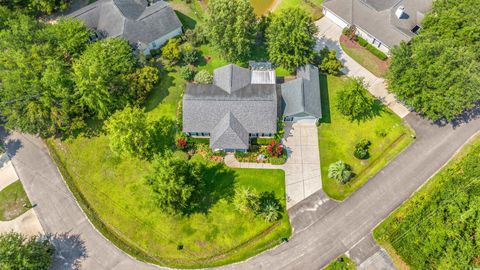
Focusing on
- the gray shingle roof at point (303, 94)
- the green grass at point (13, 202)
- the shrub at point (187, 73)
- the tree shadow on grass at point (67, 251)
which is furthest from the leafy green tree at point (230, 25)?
the green grass at point (13, 202)

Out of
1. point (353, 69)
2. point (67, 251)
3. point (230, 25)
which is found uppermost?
point (230, 25)

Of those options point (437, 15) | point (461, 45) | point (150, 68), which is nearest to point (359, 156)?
point (461, 45)

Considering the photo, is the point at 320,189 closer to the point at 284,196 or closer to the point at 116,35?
the point at 284,196

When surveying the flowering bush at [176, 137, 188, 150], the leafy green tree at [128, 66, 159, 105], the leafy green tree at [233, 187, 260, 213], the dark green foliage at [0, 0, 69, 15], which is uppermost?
the dark green foliage at [0, 0, 69, 15]

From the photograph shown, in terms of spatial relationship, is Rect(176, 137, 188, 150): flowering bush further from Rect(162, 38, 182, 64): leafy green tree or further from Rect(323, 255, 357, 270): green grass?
Rect(323, 255, 357, 270): green grass

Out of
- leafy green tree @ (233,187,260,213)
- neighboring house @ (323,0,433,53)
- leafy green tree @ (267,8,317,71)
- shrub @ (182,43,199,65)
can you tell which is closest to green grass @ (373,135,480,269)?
leafy green tree @ (233,187,260,213)

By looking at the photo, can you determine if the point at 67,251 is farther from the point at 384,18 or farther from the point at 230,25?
the point at 384,18

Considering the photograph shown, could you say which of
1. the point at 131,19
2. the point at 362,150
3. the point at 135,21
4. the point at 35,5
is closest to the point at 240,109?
the point at 362,150

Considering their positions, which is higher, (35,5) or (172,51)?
(35,5)
